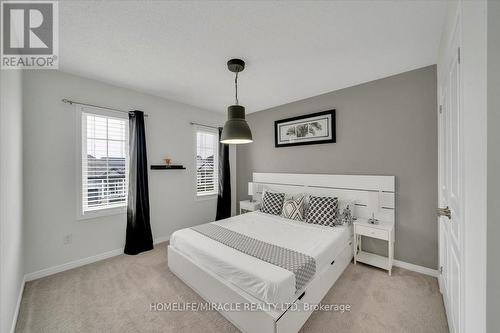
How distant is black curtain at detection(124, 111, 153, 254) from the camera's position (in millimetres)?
3096

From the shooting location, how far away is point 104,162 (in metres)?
2.96

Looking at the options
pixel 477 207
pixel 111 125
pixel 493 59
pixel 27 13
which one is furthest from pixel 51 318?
pixel 493 59

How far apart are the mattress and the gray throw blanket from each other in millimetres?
58

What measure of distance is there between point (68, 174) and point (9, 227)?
1171 mm

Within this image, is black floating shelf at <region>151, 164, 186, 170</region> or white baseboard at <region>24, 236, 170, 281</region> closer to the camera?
white baseboard at <region>24, 236, 170, 281</region>

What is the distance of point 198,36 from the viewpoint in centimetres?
189

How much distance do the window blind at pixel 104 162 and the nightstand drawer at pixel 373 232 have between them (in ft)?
11.5

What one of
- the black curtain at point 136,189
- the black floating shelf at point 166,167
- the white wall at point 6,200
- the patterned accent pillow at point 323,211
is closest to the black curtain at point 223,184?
the black floating shelf at point 166,167

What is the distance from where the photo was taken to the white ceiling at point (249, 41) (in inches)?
62.0

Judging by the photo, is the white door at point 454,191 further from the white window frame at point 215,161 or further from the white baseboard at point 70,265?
the white baseboard at point 70,265

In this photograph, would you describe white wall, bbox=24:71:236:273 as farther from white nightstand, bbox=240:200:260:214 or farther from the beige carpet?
white nightstand, bbox=240:200:260:214

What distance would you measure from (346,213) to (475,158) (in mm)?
2065

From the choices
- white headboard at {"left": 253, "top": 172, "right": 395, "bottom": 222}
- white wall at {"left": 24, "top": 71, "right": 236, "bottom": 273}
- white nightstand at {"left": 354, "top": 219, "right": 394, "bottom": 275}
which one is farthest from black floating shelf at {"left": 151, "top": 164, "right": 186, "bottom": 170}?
white nightstand at {"left": 354, "top": 219, "right": 394, "bottom": 275}

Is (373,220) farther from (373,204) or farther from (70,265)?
(70,265)
